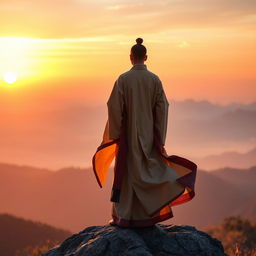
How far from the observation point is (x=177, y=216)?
9256 cm

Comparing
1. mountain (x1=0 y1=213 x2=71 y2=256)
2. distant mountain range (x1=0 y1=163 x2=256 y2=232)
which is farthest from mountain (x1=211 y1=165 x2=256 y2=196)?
mountain (x1=0 y1=213 x2=71 y2=256)

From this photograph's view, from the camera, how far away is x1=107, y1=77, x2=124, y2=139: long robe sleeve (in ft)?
31.1

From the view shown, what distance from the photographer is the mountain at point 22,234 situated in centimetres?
2502

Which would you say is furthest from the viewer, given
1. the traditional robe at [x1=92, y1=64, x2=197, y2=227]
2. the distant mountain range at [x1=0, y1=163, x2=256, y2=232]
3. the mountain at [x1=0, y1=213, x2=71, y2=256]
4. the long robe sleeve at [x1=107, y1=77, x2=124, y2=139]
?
the distant mountain range at [x1=0, y1=163, x2=256, y2=232]

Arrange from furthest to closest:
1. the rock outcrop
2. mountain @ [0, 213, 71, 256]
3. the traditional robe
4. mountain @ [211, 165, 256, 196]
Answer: mountain @ [211, 165, 256, 196] → mountain @ [0, 213, 71, 256] → the traditional robe → the rock outcrop

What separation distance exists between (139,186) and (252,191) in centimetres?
9543

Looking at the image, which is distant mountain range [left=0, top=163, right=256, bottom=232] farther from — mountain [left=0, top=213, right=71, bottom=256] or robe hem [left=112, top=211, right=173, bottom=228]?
robe hem [left=112, top=211, right=173, bottom=228]

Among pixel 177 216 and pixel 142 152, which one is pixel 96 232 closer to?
pixel 142 152

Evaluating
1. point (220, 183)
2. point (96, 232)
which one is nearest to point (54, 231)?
point (96, 232)

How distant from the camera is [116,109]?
31.0ft

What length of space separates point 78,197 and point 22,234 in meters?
78.3

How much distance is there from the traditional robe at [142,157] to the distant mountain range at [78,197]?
78.1m

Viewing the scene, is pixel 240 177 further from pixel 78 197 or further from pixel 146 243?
pixel 146 243

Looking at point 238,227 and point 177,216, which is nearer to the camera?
point 238,227
